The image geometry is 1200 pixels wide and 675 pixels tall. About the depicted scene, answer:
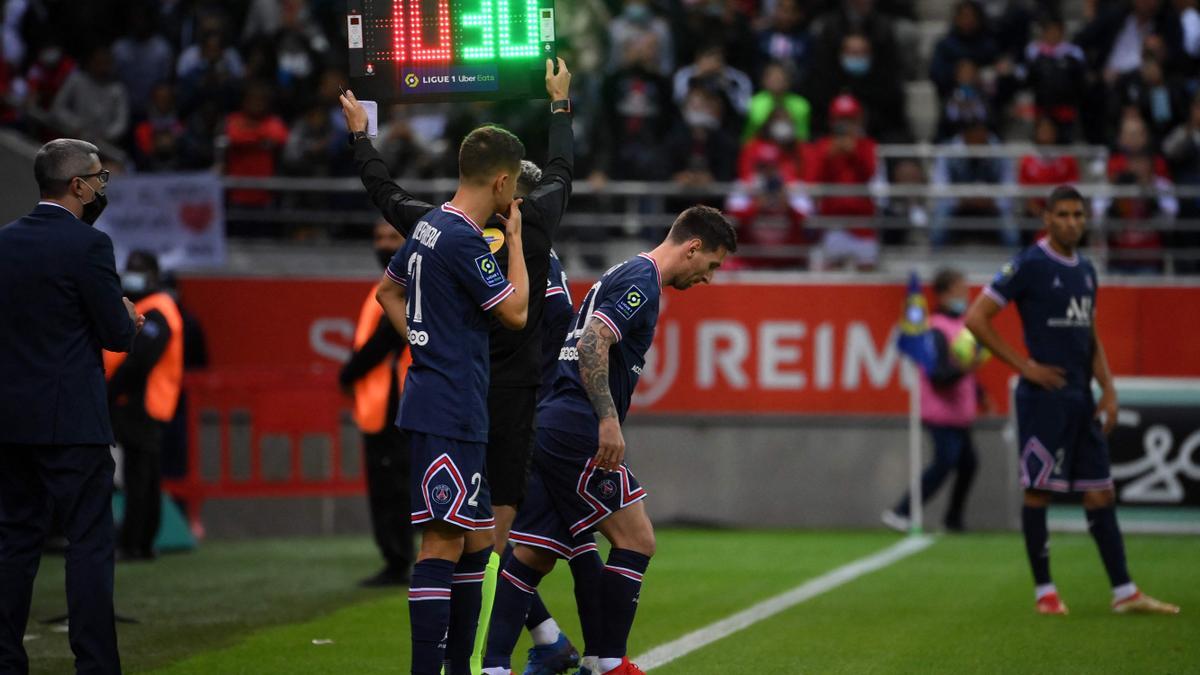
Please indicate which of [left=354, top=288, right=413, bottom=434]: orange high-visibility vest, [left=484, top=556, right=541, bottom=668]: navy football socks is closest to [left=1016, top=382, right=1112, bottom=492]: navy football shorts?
[left=484, top=556, right=541, bottom=668]: navy football socks

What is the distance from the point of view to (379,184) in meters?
7.51

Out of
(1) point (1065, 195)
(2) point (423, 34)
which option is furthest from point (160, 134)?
(2) point (423, 34)

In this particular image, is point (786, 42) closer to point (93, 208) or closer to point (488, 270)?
point (93, 208)

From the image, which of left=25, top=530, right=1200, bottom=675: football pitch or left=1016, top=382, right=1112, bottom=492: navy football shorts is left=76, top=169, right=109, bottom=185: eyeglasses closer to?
left=25, top=530, right=1200, bottom=675: football pitch

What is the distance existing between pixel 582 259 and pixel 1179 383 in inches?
235

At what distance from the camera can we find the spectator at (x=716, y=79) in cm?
1973

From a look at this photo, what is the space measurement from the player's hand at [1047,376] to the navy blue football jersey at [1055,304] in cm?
6

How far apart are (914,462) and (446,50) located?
9641 mm

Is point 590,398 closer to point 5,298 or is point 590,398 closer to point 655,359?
point 5,298

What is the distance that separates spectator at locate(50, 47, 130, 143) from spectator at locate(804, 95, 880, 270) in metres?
7.90

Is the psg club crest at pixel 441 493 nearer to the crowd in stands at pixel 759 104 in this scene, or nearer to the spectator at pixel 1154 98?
the crowd in stands at pixel 759 104

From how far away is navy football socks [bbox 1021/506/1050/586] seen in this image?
1043 centimetres

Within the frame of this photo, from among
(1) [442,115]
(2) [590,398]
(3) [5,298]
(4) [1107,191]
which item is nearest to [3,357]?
(3) [5,298]

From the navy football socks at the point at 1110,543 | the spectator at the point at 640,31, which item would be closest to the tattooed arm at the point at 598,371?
the navy football socks at the point at 1110,543
